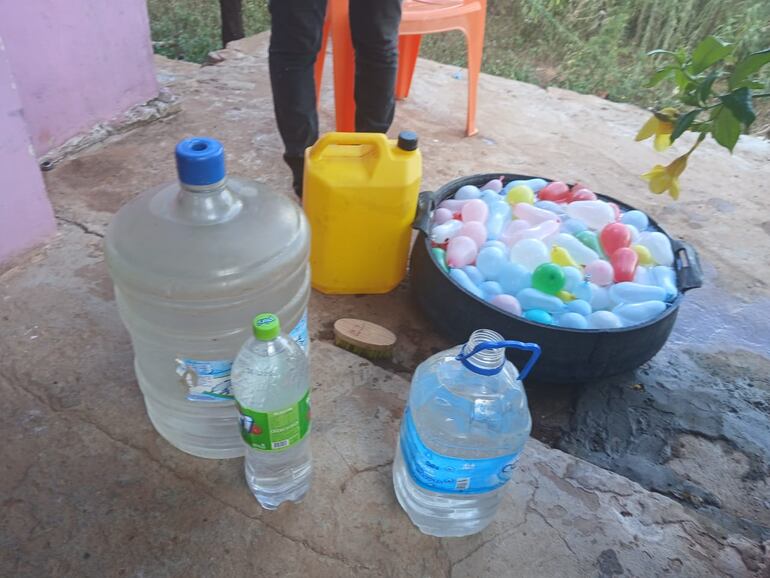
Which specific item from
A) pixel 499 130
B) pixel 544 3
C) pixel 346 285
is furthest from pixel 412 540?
pixel 544 3

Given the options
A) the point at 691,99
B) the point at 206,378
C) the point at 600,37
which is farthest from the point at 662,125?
the point at 600,37

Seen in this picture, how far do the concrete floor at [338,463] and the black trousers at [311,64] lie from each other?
1.16 ft

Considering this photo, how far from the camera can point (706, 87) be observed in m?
0.89

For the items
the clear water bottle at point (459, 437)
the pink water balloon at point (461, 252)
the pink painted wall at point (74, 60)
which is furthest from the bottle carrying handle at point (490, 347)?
the pink painted wall at point (74, 60)

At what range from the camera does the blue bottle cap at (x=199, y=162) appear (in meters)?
1.08

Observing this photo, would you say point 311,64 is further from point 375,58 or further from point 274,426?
point 274,426

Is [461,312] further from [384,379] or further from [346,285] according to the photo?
[346,285]

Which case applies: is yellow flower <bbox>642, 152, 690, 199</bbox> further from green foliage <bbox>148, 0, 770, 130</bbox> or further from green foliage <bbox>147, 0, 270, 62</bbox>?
green foliage <bbox>147, 0, 270, 62</bbox>

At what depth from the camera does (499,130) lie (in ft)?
10.1

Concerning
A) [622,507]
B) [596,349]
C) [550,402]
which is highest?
[596,349]

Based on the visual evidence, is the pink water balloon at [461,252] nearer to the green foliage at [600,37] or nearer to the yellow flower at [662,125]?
the yellow flower at [662,125]

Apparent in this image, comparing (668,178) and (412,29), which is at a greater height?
(668,178)

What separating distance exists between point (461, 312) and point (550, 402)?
36 cm

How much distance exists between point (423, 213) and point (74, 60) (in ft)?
5.00
